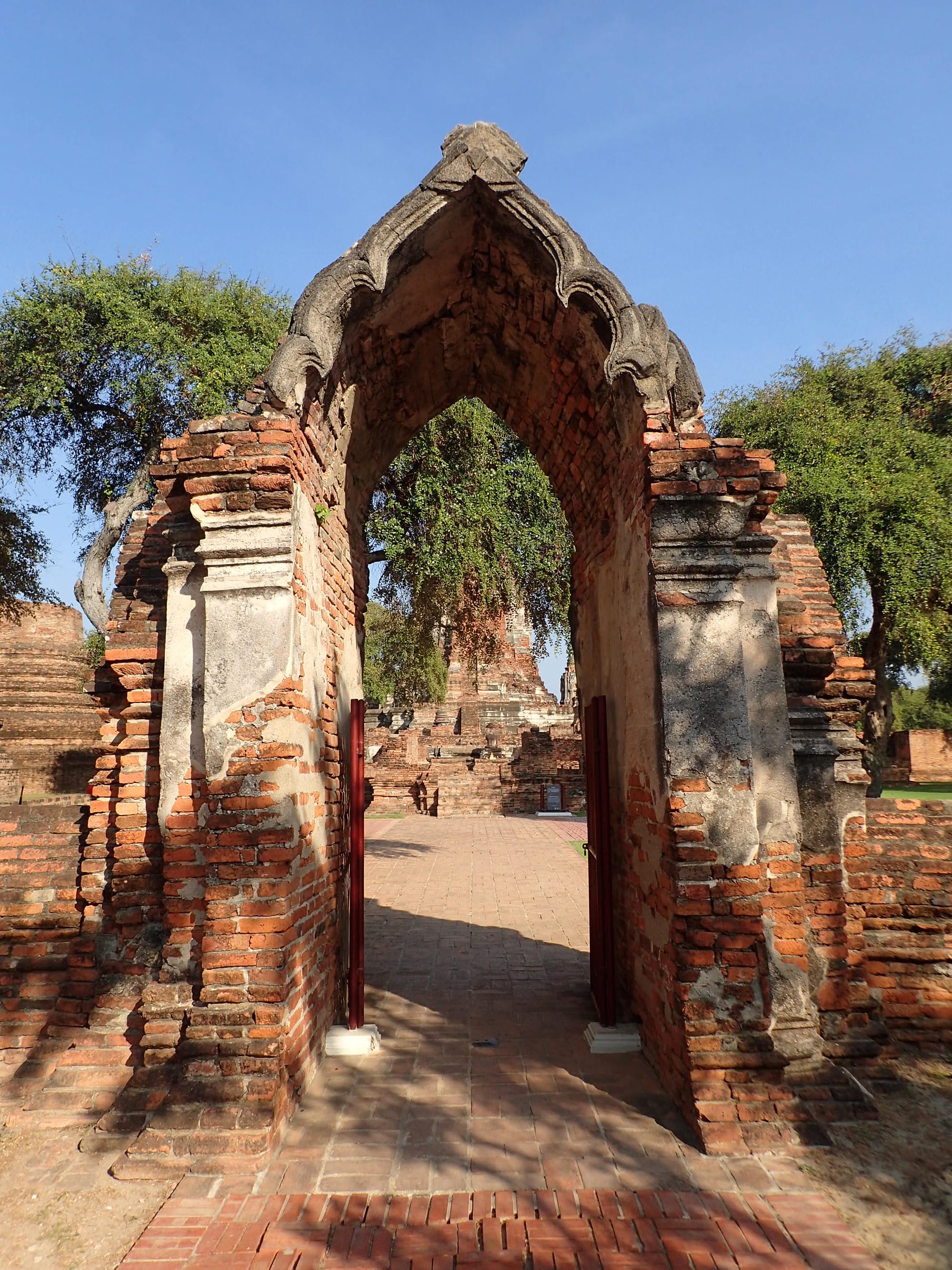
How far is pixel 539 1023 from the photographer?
4914 mm

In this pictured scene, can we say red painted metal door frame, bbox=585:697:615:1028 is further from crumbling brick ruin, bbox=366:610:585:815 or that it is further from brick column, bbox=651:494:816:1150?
crumbling brick ruin, bbox=366:610:585:815

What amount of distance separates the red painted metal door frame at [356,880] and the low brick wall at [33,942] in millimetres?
1562

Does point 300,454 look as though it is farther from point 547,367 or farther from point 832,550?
point 832,550

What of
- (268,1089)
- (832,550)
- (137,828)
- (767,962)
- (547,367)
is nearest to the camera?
(268,1089)

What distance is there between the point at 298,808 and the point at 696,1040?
7.16 feet

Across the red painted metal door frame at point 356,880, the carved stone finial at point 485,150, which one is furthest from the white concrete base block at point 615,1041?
the carved stone finial at point 485,150

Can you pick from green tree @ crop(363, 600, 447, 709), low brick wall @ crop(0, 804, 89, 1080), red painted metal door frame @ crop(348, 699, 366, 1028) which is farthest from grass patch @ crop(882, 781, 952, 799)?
low brick wall @ crop(0, 804, 89, 1080)

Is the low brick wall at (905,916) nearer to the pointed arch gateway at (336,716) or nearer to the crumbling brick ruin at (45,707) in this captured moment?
the pointed arch gateway at (336,716)

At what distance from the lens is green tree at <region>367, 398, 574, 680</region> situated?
1121cm

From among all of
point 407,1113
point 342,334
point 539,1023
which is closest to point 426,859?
point 539,1023

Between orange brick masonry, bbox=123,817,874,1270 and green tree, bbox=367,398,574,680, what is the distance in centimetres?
707

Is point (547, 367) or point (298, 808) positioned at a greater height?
point (547, 367)

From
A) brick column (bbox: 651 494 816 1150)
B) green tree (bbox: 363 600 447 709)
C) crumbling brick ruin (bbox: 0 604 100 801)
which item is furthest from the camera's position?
crumbling brick ruin (bbox: 0 604 100 801)

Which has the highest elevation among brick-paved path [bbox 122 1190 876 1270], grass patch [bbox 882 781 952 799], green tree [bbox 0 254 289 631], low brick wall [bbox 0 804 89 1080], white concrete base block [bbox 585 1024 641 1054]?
green tree [bbox 0 254 289 631]
